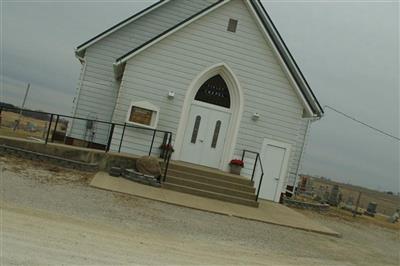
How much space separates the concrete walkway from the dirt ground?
1.48 ft

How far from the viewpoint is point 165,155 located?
15.5m

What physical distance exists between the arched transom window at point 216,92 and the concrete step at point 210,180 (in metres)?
3.57

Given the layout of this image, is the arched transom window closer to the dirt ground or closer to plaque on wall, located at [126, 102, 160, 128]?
plaque on wall, located at [126, 102, 160, 128]

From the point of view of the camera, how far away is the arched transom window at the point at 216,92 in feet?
56.5

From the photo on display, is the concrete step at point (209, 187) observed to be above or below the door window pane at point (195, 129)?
below

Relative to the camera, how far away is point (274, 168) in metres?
17.6

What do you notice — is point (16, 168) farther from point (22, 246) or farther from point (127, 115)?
point (22, 246)

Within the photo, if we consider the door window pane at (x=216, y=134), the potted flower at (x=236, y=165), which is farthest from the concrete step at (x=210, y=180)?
the door window pane at (x=216, y=134)

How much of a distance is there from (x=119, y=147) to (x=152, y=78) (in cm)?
276

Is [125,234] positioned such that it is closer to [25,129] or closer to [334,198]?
[334,198]

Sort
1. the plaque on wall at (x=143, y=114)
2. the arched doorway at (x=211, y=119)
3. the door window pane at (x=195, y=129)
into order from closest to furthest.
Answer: the plaque on wall at (x=143, y=114) < the arched doorway at (x=211, y=119) < the door window pane at (x=195, y=129)

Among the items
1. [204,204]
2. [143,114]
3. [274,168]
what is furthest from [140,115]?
[274,168]

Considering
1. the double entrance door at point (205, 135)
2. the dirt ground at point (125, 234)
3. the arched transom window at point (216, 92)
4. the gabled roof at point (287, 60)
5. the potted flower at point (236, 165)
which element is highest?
the gabled roof at point (287, 60)

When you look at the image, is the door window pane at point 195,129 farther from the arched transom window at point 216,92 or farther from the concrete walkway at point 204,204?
the concrete walkway at point 204,204
